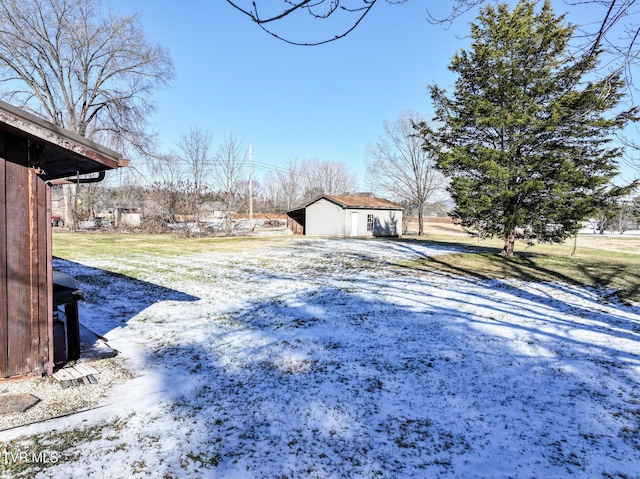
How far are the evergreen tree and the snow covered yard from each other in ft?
19.9

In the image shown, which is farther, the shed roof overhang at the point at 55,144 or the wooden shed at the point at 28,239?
the wooden shed at the point at 28,239

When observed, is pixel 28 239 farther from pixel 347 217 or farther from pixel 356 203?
pixel 356 203

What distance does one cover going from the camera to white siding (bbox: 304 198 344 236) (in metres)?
26.5

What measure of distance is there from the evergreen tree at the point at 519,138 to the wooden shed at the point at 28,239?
12.4 meters

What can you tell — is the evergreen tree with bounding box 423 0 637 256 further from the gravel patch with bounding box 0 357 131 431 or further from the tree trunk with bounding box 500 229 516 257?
the gravel patch with bounding box 0 357 131 431

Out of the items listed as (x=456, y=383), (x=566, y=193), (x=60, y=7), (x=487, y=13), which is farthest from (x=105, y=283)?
(x=60, y=7)

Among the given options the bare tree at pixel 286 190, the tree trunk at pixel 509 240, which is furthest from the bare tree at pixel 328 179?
the tree trunk at pixel 509 240

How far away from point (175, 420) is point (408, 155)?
100.0 feet

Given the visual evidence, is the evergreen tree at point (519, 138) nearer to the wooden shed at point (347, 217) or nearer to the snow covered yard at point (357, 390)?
the snow covered yard at point (357, 390)

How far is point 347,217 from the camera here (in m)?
26.2

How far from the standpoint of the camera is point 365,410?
321 centimetres

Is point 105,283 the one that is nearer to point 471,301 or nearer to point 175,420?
point 175,420

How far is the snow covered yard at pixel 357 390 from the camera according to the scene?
253 cm

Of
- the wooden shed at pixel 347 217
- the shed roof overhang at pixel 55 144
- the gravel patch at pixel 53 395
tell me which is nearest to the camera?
the gravel patch at pixel 53 395
